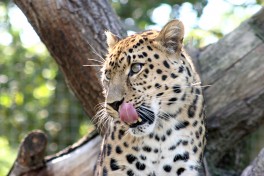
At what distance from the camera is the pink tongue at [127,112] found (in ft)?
15.5

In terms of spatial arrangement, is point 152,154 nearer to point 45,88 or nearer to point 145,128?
point 145,128

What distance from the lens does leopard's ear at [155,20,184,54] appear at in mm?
4965

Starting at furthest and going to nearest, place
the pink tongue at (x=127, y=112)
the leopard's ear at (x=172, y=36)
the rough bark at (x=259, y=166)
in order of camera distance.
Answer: the rough bark at (x=259, y=166) → the leopard's ear at (x=172, y=36) → the pink tongue at (x=127, y=112)

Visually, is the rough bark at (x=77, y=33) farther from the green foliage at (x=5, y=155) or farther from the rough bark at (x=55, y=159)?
the green foliage at (x=5, y=155)

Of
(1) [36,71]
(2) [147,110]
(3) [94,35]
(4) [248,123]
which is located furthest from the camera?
(1) [36,71]

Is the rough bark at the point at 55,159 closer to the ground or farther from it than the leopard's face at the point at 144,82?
closer to the ground

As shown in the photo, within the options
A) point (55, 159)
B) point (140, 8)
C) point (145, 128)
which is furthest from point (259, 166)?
point (140, 8)

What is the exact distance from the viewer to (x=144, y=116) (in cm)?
488

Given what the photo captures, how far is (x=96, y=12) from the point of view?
6.13m

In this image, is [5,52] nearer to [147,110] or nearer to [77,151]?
[77,151]

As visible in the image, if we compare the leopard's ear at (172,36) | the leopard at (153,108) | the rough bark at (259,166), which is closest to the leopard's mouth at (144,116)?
the leopard at (153,108)

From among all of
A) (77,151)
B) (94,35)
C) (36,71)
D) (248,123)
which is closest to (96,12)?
(94,35)

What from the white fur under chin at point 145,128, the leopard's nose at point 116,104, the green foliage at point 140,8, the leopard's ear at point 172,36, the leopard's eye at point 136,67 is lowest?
the white fur under chin at point 145,128

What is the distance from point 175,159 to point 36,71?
495 cm
